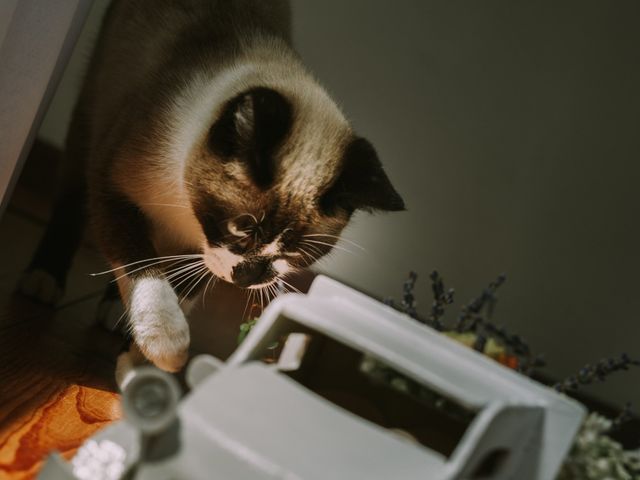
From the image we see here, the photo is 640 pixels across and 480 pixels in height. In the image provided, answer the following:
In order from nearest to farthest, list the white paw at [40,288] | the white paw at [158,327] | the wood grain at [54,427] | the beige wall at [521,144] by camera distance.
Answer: the wood grain at [54,427] < the white paw at [158,327] < the beige wall at [521,144] < the white paw at [40,288]

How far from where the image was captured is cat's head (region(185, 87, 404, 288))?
92 cm

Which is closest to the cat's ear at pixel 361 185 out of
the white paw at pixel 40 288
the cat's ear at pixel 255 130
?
the cat's ear at pixel 255 130

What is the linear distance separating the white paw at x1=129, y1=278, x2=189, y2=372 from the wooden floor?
0.10 meters

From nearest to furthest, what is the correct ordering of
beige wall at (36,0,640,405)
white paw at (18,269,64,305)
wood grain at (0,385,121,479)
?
1. wood grain at (0,385,121,479)
2. beige wall at (36,0,640,405)
3. white paw at (18,269,64,305)

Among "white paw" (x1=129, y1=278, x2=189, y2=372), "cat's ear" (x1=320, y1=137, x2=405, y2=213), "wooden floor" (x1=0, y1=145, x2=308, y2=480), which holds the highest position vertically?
"cat's ear" (x1=320, y1=137, x2=405, y2=213)

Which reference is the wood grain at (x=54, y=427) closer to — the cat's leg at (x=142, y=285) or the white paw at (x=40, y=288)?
the cat's leg at (x=142, y=285)

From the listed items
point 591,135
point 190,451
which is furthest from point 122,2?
point 190,451

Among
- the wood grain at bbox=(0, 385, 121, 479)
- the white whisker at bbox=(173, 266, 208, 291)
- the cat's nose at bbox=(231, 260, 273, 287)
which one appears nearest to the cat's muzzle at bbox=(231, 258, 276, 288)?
the cat's nose at bbox=(231, 260, 273, 287)

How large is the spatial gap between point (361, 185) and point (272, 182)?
0.14 m

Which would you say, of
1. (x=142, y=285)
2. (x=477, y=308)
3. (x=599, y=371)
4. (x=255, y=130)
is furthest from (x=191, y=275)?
(x=599, y=371)

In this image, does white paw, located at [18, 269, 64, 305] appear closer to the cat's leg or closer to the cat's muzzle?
the cat's leg

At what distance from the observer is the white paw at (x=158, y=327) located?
861 mm

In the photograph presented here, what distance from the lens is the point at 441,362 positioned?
54 centimetres

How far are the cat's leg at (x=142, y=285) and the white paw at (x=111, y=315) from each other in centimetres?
18
